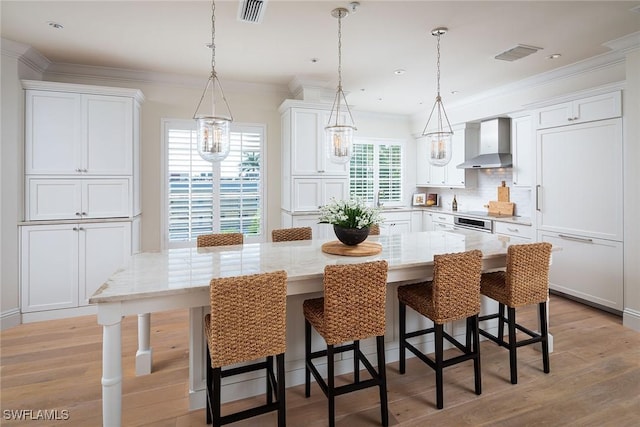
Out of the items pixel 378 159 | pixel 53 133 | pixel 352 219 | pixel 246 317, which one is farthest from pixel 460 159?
pixel 53 133

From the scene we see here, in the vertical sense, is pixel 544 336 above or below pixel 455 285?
below

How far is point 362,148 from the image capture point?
20.9ft

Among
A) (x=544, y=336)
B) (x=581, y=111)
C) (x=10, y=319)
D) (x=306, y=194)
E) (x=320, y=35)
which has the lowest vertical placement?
(x=10, y=319)

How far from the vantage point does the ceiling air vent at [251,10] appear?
2.46 meters

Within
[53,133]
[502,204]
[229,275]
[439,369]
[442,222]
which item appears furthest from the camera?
[442,222]

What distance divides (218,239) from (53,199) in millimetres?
2170

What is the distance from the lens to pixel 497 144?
16.1 feet

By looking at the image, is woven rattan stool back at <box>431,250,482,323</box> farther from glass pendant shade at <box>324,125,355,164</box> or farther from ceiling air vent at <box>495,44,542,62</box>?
ceiling air vent at <box>495,44,542,62</box>

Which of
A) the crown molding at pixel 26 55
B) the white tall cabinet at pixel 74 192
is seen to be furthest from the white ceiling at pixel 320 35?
the white tall cabinet at pixel 74 192

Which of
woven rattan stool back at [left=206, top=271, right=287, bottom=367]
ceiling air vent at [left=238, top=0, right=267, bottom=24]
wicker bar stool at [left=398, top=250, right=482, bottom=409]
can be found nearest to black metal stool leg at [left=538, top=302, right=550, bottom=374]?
wicker bar stool at [left=398, top=250, right=482, bottom=409]

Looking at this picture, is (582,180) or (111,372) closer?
(111,372)

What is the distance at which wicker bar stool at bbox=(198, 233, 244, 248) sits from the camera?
9.39 feet

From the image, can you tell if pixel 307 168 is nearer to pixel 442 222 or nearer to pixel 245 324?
pixel 442 222

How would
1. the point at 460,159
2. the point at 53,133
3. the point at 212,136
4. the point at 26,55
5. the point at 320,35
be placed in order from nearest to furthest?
the point at 212,136, the point at 320,35, the point at 26,55, the point at 53,133, the point at 460,159
